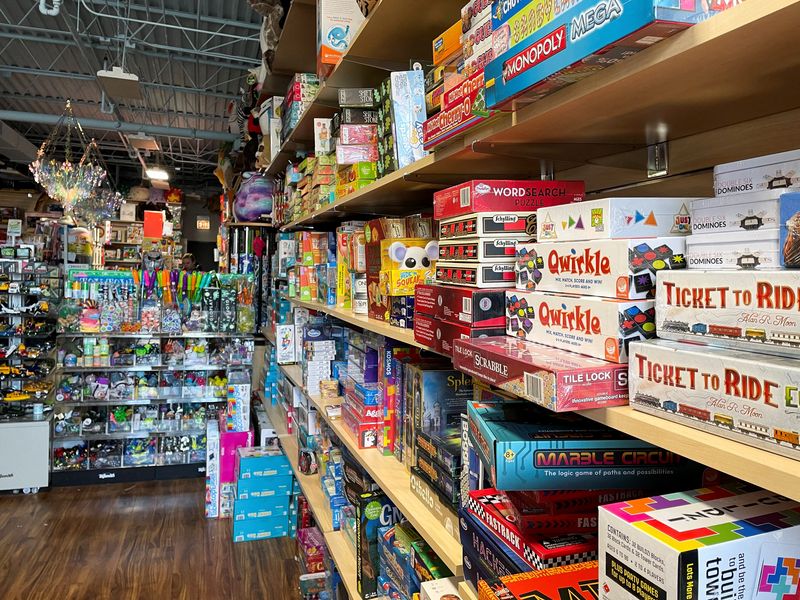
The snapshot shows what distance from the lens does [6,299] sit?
486 cm

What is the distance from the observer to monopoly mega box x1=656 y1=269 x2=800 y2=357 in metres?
0.58

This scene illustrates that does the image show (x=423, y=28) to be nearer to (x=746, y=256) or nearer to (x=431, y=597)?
(x=746, y=256)

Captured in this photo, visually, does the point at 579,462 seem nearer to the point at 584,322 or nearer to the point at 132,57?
the point at 584,322

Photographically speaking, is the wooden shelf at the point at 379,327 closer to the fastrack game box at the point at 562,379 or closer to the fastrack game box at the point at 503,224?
the fastrack game box at the point at 503,224

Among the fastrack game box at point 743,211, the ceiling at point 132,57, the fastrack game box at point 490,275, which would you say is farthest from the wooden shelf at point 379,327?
the ceiling at point 132,57

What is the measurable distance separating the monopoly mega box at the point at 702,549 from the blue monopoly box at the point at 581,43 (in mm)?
538

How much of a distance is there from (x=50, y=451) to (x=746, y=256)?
5.79 metres

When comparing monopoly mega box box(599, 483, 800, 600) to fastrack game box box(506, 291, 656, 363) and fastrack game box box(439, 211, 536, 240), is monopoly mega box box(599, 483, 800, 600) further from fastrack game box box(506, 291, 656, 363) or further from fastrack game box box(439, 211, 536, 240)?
fastrack game box box(439, 211, 536, 240)

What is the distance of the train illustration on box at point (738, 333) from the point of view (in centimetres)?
58

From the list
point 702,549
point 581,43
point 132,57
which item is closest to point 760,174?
point 581,43

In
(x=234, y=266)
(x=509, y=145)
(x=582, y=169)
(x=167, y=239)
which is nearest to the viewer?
(x=509, y=145)

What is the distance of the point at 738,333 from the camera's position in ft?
2.07

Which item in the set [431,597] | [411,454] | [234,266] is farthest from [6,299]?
[431,597]

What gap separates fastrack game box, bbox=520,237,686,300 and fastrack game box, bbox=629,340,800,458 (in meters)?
0.09
